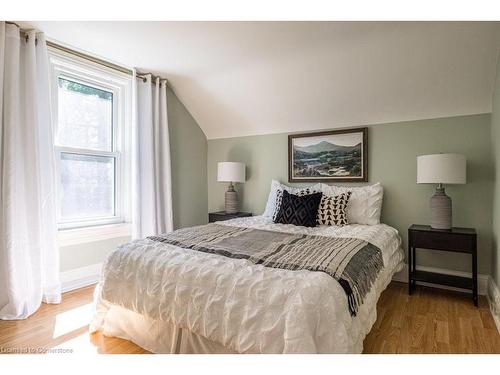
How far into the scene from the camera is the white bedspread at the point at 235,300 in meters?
1.16

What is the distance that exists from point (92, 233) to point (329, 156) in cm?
274

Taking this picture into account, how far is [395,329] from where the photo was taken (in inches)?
76.7

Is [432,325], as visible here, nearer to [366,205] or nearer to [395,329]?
[395,329]

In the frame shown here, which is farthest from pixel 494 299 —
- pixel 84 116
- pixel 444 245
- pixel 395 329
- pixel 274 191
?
pixel 84 116

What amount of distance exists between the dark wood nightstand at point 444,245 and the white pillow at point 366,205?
370mm

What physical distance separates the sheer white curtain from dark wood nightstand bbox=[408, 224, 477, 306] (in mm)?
3218

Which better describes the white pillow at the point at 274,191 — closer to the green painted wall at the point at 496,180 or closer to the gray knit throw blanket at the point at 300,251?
the gray knit throw blanket at the point at 300,251

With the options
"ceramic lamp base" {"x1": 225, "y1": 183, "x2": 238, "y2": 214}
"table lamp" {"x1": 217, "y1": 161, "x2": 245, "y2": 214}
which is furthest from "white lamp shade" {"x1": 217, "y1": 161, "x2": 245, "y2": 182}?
"ceramic lamp base" {"x1": 225, "y1": 183, "x2": 238, "y2": 214}

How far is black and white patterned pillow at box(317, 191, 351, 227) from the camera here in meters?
→ 2.76

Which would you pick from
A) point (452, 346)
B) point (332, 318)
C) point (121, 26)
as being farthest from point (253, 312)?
point (121, 26)

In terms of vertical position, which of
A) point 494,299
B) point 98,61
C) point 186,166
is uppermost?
point 98,61

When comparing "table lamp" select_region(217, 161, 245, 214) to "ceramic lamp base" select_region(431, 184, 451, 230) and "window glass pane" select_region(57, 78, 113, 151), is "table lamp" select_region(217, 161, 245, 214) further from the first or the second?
"ceramic lamp base" select_region(431, 184, 451, 230)

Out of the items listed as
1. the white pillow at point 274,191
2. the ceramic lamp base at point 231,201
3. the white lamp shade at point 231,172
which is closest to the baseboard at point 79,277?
the ceramic lamp base at point 231,201
